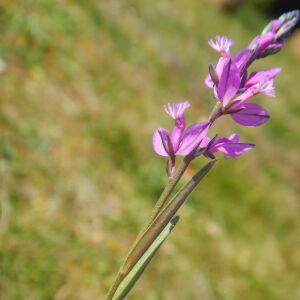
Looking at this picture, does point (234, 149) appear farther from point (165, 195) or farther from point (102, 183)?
point (102, 183)

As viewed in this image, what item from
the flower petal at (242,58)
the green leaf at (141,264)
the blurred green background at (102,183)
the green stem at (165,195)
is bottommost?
the green leaf at (141,264)

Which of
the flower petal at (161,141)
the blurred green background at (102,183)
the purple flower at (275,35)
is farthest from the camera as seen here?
the blurred green background at (102,183)

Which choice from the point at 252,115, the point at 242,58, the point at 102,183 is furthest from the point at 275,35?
the point at 102,183

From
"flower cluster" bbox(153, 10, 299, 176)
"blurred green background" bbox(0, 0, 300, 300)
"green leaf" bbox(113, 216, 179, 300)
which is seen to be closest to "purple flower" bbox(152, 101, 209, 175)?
"flower cluster" bbox(153, 10, 299, 176)

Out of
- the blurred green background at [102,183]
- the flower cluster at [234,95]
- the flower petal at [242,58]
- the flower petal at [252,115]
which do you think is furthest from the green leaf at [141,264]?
the blurred green background at [102,183]

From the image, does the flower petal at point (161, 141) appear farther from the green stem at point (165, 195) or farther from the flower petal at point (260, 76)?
the flower petal at point (260, 76)
